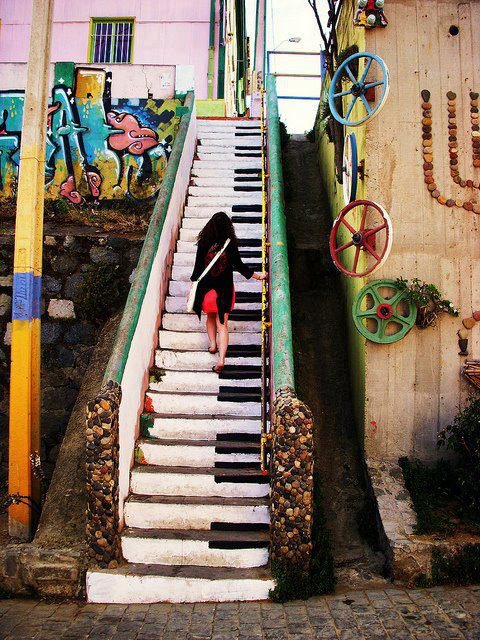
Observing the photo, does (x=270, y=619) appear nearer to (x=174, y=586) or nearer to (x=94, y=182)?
(x=174, y=586)

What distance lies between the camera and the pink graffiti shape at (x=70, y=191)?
34.9ft

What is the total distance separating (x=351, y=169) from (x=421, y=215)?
0.89 metres

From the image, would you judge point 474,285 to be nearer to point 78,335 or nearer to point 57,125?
point 78,335

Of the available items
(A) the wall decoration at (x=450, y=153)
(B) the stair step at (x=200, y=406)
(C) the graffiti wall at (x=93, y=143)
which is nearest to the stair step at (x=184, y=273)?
(B) the stair step at (x=200, y=406)

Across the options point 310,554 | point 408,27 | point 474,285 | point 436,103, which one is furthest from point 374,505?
point 408,27

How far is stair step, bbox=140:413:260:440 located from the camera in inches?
225

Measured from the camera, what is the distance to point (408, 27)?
615 centimetres

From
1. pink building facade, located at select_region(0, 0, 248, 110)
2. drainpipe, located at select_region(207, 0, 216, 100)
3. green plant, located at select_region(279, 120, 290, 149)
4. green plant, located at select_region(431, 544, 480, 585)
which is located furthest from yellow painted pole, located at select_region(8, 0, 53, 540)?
pink building facade, located at select_region(0, 0, 248, 110)

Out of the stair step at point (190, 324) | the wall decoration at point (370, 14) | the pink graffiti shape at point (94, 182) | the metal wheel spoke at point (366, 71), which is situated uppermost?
the wall decoration at point (370, 14)

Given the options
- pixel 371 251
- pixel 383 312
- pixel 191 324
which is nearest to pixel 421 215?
pixel 371 251

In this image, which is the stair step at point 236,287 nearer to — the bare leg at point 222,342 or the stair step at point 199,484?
the bare leg at point 222,342

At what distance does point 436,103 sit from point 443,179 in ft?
2.73

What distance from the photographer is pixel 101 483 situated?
4.69m

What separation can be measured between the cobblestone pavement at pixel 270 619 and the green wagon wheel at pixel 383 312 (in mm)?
2375
